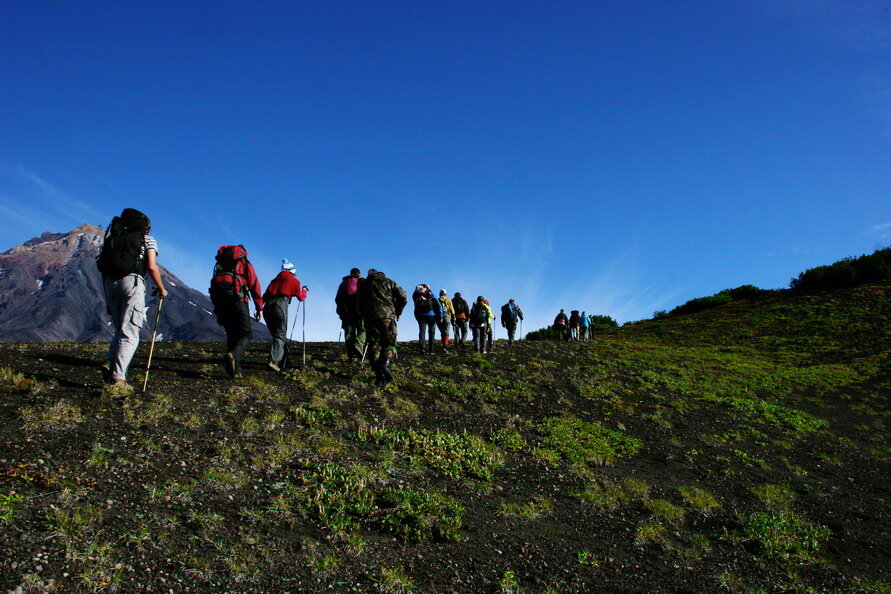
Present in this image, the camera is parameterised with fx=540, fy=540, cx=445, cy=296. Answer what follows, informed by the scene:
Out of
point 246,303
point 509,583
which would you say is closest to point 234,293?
point 246,303

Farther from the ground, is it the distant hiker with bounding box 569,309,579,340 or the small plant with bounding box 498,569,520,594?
the distant hiker with bounding box 569,309,579,340

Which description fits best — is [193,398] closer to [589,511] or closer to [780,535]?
[589,511]

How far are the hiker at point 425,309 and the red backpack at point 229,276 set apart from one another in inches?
402

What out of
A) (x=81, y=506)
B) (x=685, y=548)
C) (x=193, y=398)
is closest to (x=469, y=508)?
(x=685, y=548)

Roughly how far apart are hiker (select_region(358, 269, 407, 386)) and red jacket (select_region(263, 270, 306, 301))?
4.80ft

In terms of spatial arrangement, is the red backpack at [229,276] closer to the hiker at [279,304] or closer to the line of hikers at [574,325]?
the hiker at [279,304]

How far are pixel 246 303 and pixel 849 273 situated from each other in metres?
62.6

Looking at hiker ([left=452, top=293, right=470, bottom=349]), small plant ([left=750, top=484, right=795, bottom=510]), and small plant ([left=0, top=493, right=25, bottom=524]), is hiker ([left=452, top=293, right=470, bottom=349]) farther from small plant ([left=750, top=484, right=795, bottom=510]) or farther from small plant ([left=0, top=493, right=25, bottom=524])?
small plant ([left=0, top=493, right=25, bottom=524])

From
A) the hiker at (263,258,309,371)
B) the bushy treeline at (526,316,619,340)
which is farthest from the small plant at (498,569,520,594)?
the bushy treeline at (526,316,619,340)

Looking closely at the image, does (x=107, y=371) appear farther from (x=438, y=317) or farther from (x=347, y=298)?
(x=438, y=317)

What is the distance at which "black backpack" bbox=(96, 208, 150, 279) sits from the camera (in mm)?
8055

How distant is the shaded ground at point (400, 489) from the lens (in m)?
4.99

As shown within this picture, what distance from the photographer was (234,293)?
10.4 m

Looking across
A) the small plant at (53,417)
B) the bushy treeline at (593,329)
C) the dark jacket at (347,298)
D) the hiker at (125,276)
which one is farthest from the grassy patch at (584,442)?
the bushy treeline at (593,329)
